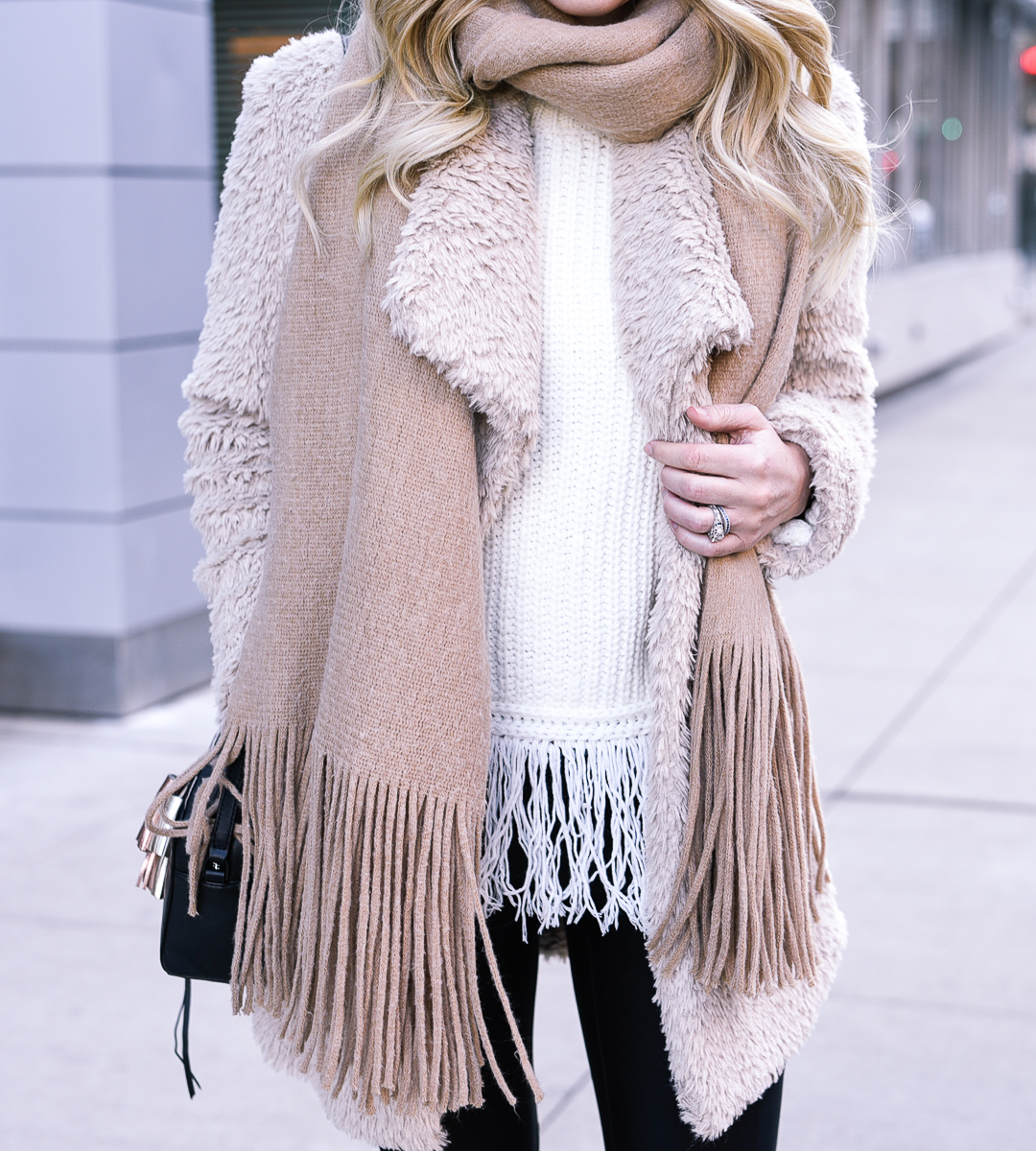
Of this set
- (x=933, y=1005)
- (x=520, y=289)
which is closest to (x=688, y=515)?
(x=520, y=289)

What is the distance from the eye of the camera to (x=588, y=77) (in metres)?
1.63

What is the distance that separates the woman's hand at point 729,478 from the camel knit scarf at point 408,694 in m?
0.04

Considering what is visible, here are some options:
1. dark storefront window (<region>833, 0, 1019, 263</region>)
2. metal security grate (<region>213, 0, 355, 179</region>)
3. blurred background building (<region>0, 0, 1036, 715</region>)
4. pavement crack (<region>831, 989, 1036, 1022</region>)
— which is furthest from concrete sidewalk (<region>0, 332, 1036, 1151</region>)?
dark storefront window (<region>833, 0, 1019, 263</region>)

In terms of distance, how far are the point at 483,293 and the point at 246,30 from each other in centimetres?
574

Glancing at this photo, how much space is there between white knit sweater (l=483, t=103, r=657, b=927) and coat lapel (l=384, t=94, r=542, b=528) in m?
0.05

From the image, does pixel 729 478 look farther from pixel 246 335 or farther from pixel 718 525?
pixel 246 335

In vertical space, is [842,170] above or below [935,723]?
above

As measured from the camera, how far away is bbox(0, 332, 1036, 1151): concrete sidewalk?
287cm

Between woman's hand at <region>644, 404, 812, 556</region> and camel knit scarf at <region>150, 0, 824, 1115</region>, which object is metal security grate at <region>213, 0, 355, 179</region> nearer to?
camel knit scarf at <region>150, 0, 824, 1115</region>

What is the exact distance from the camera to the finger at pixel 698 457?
5.35 feet

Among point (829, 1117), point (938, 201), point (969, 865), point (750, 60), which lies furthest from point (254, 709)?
point (938, 201)

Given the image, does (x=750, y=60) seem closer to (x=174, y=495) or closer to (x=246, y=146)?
(x=246, y=146)

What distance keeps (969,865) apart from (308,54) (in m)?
2.93

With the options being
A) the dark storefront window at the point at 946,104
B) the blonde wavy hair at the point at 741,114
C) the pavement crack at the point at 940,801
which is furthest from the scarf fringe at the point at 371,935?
the dark storefront window at the point at 946,104
